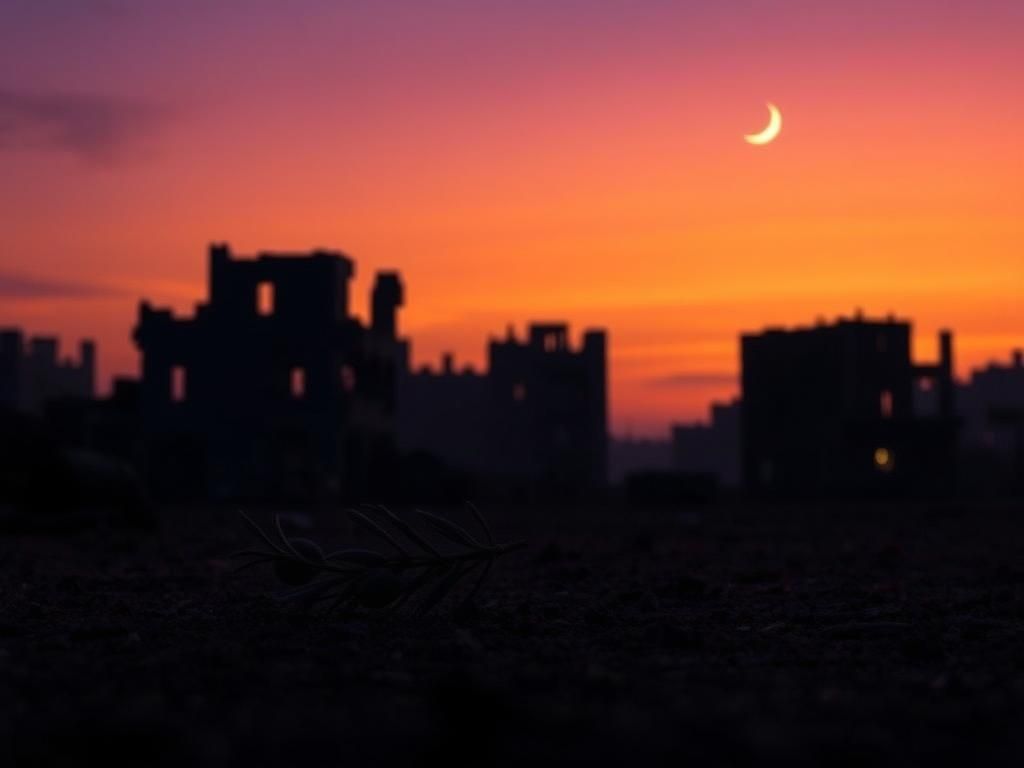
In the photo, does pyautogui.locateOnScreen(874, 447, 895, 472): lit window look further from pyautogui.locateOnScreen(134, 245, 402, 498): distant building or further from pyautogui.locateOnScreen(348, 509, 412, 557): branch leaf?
pyautogui.locateOnScreen(348, 509, 412, 557): branch leaf

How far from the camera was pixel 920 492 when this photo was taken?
143 feet

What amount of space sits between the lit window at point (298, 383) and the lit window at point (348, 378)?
3.28 ft

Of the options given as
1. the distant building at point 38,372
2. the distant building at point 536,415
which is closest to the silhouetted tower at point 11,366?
the distant building at point 38,372

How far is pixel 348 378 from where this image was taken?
38.6 meters

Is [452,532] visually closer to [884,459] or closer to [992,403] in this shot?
[884,459]

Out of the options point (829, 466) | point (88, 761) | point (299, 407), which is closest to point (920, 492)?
point (829, 466)

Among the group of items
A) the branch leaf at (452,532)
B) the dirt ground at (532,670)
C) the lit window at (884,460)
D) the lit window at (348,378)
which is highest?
the lit window at (348,378)

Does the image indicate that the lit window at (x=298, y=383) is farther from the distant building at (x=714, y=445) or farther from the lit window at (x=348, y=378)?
the distant building at (x=714, y=445)

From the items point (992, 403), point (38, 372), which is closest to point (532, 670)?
point (38, 372)

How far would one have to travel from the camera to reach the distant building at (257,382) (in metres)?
37.5

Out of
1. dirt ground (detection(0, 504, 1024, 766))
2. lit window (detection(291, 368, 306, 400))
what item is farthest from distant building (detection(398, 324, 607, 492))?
dirt ground (detection(0, 504, 1024, 766))

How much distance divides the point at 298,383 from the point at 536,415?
1795 centimetres

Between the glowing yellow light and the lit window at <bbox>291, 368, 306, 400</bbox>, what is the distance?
1722 cm

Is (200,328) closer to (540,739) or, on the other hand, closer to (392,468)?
(392,468)
